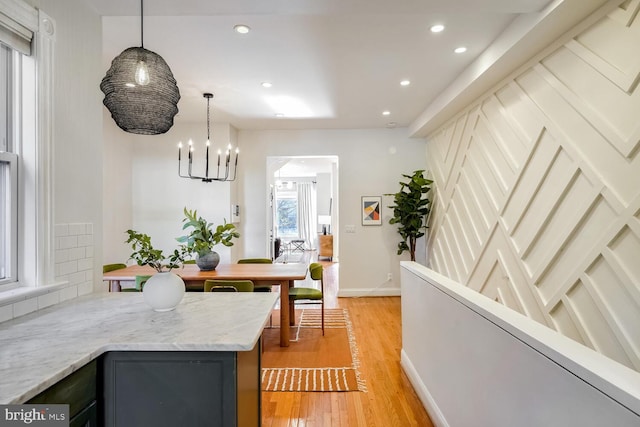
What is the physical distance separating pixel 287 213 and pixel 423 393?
1021 centimetres

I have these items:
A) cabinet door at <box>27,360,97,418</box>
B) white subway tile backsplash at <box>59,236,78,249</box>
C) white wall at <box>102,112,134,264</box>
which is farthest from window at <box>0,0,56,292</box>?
white wall at <box>102,112,134,264</box>

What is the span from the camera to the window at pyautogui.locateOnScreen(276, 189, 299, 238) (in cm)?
1192

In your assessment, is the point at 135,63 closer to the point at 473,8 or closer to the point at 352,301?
the point at 473,8

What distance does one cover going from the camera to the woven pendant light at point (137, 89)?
4.75 feet

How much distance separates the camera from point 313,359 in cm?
294

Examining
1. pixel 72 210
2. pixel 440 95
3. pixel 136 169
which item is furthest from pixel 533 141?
pixel 136 169

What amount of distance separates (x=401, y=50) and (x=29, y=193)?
2.73 m

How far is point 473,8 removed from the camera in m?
1.91

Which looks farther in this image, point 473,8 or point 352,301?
point 352,301

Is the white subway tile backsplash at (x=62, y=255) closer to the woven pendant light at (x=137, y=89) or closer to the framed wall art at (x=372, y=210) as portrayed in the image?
the woven pendant light at (x=137, y=89)

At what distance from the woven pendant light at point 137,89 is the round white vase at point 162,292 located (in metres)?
0.75

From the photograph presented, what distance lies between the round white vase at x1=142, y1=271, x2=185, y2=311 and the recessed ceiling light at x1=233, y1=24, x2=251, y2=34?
1.89 meters

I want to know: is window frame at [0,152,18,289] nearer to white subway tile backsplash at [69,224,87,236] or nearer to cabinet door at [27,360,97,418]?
white subway tile backsplash at [69,224,87,236]

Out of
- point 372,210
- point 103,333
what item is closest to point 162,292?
point 103,333
